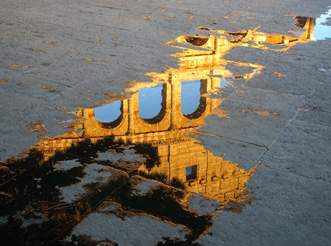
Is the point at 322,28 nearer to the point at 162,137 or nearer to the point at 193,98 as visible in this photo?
the point at 193,98

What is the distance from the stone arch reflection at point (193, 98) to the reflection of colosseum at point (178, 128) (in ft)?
0.04

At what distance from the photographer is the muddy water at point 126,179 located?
2.78 metres

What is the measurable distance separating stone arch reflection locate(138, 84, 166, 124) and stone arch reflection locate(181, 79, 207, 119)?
0.76 feet

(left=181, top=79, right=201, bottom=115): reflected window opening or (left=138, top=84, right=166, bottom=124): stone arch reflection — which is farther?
(left=181, top=79, right=201, bottom=115): reflected window opening

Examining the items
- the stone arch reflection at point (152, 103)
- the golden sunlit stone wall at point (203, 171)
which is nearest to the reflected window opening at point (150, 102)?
the stone arch reflection at point (152, 103)

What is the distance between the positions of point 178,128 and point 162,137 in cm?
29

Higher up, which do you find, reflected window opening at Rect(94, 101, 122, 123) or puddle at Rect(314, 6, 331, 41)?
puddle at Rect(314, 6, 331, 41)

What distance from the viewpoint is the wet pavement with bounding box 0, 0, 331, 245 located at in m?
2.85

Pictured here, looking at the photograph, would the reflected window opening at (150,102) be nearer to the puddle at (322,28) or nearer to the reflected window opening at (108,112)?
the reflected window opening at (108,112)

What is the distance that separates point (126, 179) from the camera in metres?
3.32

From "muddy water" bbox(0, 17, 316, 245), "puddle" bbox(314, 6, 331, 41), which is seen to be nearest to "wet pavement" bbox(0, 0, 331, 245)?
"muddy water" bbox(0, 17, 316, 245)

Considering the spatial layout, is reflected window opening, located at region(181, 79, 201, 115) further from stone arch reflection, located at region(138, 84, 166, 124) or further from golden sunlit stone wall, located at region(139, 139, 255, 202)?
golden sunlit stone wall, located at region(139, 139, 255, 202)

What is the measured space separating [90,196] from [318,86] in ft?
11.6

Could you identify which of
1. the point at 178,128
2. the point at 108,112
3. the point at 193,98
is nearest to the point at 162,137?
the point at 178,128
